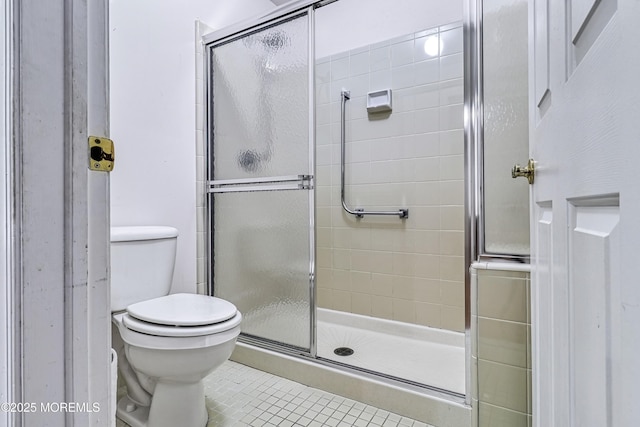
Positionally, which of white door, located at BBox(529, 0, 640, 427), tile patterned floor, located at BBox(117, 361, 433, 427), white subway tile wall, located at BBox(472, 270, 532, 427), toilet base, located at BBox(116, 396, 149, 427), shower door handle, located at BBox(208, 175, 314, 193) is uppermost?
shower door handle, located at BBox(208, 175, 314, 193)

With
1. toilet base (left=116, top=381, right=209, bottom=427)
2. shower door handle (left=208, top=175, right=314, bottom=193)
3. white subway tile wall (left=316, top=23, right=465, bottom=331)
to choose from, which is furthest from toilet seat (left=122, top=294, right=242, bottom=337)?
white subway tile wall (left=316, top=23, right=465, bottom=331)

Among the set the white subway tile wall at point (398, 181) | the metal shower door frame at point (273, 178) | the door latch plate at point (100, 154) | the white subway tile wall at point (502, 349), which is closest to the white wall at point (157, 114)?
the metal shower door frame at point (273, 178)

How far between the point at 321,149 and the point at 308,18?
874 millimetres

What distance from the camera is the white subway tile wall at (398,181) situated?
1926mm

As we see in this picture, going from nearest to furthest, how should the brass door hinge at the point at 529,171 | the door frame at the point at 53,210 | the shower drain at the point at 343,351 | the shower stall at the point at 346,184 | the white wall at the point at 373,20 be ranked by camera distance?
1. the door frame at the point at 53,210
2. the brass door hinge at the point at 529,171
3. the shower stall at the point at 346,184
4. the shower drain at the point at 343,351
5. the white wall at the point at 373,20

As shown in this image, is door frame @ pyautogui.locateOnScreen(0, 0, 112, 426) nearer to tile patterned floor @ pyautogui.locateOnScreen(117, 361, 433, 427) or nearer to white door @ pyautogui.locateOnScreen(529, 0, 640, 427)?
white door @ pyautogui.locateOnScreen(529, 0, 640, 427)

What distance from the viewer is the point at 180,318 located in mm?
1179

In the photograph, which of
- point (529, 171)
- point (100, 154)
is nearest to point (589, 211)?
point (529, 171)

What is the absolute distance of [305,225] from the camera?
1.66 meters

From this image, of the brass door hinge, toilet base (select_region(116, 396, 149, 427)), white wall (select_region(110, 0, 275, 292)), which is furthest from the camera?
white wall (select_region(110, 0, 275, 292))

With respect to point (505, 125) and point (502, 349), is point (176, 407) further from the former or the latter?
point (505, 125)

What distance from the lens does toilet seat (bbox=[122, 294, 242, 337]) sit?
3.74 ft

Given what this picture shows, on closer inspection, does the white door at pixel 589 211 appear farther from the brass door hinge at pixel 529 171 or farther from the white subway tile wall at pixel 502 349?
the white subway tile wall at pixel 502 349

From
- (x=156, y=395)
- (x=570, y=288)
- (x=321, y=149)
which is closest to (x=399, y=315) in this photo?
(x=321, y=149)
